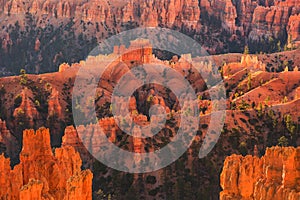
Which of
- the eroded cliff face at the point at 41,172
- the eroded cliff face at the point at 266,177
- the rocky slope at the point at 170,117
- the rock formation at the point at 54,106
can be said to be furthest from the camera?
the rock formation at the point at 54,106

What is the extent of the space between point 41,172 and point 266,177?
2298 centimetres

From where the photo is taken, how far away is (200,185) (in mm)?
118062

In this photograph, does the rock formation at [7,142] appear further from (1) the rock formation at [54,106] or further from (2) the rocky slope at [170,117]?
(1) the rock formation at [54,106]

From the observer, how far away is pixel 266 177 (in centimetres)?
3928

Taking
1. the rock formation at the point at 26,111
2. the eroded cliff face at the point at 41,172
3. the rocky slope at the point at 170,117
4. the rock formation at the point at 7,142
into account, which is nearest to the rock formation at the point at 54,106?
the rocky slope at the point at 170,117

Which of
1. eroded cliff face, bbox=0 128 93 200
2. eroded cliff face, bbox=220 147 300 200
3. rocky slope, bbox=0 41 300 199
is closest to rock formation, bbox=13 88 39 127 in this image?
rocky slope, bbox=0 41 300 199

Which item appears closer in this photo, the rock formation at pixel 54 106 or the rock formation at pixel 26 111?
the rock formation at pixel 26 111

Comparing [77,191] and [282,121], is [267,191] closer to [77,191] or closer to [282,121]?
[77,191]

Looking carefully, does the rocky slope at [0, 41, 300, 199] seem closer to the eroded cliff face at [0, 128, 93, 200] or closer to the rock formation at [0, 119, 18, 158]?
the rock formation at [0, 119, 18, 158]

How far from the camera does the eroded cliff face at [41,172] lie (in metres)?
51.0

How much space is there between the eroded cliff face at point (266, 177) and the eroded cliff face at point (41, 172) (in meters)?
11.6

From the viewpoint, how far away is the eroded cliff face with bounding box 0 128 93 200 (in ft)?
167

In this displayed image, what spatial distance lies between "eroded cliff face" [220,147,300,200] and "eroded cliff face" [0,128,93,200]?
11596mm

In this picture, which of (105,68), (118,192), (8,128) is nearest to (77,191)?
(118,192)
